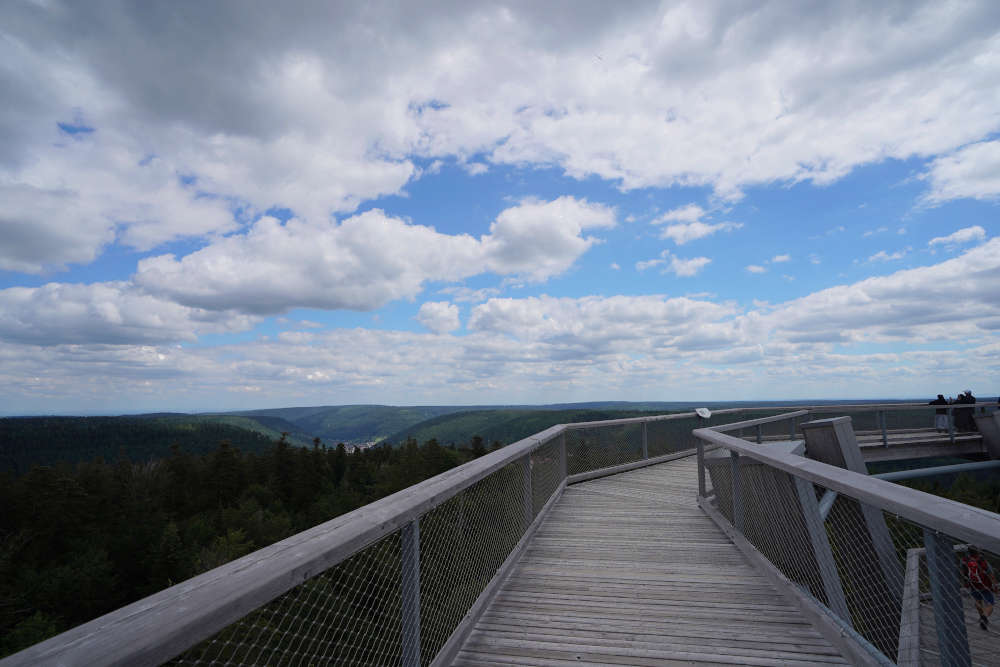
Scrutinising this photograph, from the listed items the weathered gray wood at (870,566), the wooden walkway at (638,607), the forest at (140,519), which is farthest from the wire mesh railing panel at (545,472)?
the forest at (140,519)

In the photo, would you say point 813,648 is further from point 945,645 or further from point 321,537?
point 321,537

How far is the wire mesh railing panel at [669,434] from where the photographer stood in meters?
11.6

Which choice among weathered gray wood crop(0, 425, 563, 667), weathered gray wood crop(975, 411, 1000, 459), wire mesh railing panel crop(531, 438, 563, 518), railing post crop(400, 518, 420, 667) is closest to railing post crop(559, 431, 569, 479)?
wire mesh railing panel crop(531, 438, 563, 518)

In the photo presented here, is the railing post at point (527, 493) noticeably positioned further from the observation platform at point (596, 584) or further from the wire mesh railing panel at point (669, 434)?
the wire mesh railing panel at point (669, 434)

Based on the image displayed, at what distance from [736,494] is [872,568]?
1316mm

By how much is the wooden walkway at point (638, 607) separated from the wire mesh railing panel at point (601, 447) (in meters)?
3.21

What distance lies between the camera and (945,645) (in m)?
2.17

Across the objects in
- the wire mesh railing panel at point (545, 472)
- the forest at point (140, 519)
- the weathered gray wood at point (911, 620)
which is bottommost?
the forest at point (140, 519)

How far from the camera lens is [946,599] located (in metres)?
2.16

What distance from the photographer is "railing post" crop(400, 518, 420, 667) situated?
2.65 metres

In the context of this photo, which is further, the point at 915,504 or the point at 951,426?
the point at 951,426

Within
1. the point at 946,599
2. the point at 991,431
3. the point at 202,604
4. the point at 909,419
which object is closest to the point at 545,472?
the point at 946,599

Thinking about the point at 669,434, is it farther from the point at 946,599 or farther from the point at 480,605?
the point at 946,599

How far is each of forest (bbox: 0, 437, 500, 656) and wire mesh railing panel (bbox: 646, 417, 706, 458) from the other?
4042 centimetres
